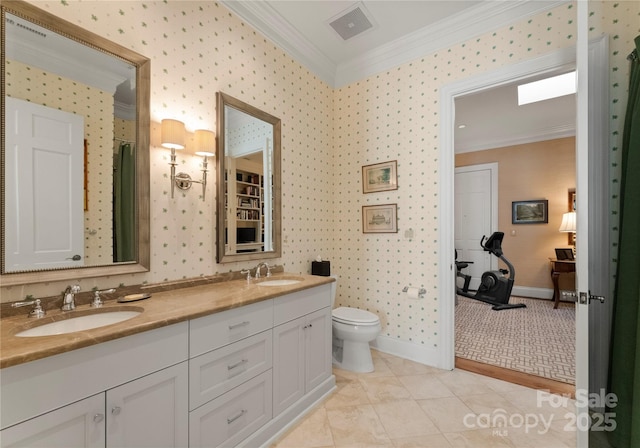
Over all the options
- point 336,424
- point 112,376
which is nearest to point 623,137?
point 336,424

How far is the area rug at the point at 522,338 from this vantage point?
254 cm

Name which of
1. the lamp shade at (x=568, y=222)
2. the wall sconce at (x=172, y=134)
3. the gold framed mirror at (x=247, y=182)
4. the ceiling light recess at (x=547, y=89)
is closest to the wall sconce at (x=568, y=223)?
the lamp shade at (x=568, y=222)

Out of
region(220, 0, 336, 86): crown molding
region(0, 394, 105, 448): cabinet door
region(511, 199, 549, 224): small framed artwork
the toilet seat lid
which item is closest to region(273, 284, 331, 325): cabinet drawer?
the toilet seat lid

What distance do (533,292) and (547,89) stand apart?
137 inches

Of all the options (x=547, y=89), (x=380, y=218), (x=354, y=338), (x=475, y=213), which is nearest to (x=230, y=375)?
(x=354, y=338)

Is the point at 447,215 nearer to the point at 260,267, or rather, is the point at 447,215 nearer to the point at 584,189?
the point at 584,189

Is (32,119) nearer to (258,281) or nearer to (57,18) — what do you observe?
(57,18)

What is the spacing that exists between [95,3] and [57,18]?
23cm

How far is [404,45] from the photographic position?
108 inches

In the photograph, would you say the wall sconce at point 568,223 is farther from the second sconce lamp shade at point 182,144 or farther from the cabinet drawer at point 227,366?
the second sconce lamp shade at point 182,144

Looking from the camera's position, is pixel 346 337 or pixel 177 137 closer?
pixel 177 137

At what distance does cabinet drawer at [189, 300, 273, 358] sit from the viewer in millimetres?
1292

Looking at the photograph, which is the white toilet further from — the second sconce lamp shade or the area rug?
the second sconce lamp shade

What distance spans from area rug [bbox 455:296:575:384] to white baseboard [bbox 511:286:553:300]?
12.8 inches
